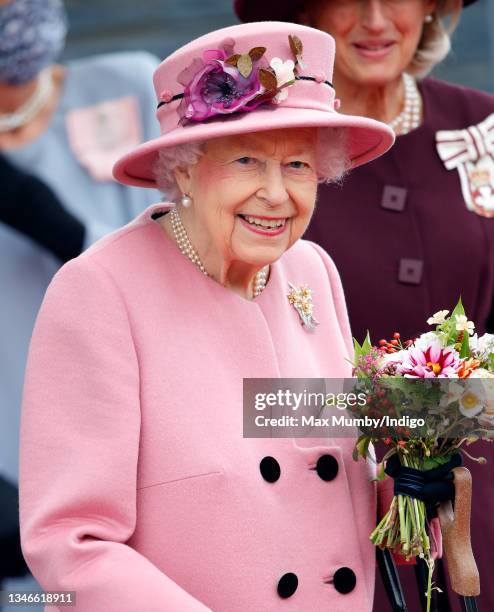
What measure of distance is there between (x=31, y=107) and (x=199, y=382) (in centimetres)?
228

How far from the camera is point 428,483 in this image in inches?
126

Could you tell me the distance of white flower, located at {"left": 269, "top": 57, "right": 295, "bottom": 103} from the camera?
321 cm

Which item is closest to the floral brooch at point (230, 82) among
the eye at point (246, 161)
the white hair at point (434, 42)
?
the eye at point (246, 161)

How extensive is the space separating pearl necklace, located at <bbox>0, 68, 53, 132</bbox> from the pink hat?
75.3 inches

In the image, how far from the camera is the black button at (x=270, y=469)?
3205 mm

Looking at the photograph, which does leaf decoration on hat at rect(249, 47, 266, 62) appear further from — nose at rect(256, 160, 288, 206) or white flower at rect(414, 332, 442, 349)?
white flower at rect(414, 332, 442, 349)

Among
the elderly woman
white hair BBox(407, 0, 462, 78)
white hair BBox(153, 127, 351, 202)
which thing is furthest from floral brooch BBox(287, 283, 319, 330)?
white hair BBox(407, 0, 462, 78)

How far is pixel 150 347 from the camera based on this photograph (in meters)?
3.17

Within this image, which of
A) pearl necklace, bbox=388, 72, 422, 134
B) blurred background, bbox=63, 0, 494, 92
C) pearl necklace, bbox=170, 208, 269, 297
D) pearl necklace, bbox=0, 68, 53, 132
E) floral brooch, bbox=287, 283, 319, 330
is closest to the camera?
pearl necklace, bbox=170, 208, 269, 297

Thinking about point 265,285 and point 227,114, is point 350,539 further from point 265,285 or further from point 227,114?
point 227,114

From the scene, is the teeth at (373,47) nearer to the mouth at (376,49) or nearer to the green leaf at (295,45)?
the mouth at (376,49)

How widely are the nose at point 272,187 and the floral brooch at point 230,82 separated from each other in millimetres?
139

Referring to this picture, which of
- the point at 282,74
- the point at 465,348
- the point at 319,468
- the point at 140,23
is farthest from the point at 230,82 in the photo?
the point at 140,23

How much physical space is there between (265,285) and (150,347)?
0.46 metres
